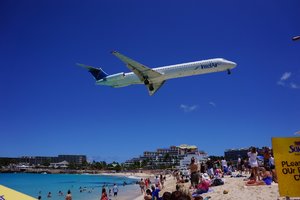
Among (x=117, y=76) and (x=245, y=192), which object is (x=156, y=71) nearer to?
(x=117, y=76)

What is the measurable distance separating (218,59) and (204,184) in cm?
1975

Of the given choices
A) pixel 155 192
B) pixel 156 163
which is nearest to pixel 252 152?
pixel 155 192

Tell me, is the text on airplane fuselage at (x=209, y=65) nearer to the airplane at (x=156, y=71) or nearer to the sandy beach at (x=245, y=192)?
the airplane at (x=156, y=71)

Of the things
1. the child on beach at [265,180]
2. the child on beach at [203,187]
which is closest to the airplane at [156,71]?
the child on beach at [203,187]

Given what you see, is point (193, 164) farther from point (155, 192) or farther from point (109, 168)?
point (109, 168)

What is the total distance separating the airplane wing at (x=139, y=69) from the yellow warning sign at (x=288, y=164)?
25256 mm

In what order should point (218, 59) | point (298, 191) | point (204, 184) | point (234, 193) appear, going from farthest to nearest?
1. point (218, 59)
2. point (204, 184)
3. point (234, 193)
4. point (298, 191)

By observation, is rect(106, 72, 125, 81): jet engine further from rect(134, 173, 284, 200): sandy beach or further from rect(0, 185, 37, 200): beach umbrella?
rect(0, 185, 37, 200): beach umbrella

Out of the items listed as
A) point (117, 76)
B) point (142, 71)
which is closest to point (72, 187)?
point (117, 76)

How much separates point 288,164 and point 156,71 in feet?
91.3

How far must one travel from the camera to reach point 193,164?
1544 centimetres

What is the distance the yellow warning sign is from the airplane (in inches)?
991

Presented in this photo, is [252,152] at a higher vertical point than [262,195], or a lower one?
higher

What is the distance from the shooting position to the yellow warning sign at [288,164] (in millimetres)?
7016
